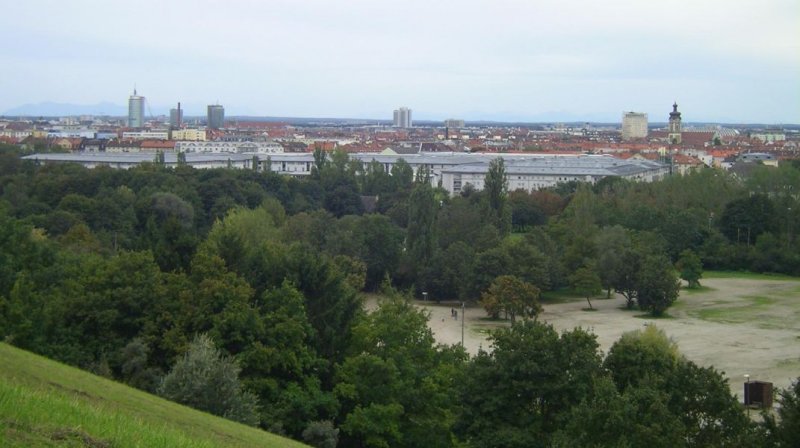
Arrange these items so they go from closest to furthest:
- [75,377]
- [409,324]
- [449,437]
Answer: [75,377] → [449,437] → [409,324]

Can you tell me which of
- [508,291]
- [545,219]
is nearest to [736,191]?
[545,219]

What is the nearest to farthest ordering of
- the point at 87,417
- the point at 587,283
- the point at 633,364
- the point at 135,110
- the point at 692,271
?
the point at 87,417 → the point at 633,364 → the point at 587,283 → the point at 692,271 → the point at 135,110

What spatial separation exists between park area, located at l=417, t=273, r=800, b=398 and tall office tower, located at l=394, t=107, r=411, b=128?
525ft

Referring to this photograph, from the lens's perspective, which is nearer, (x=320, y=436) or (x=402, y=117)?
(x=320, y=436)

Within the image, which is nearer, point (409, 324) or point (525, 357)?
point (525, 357)

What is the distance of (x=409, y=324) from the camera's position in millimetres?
14539

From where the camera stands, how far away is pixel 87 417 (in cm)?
599

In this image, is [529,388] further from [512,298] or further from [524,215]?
[524,215]

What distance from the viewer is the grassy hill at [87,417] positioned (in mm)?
5293

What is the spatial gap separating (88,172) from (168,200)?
22.3 ft

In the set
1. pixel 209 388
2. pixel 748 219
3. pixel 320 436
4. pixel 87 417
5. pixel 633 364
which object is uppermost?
pixel 87 417

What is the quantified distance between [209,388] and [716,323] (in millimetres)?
18135

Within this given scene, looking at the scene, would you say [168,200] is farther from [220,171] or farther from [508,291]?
[508,291]

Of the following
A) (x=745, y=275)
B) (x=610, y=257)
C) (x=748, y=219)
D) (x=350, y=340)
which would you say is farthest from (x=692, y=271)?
(x=350, y=340)
